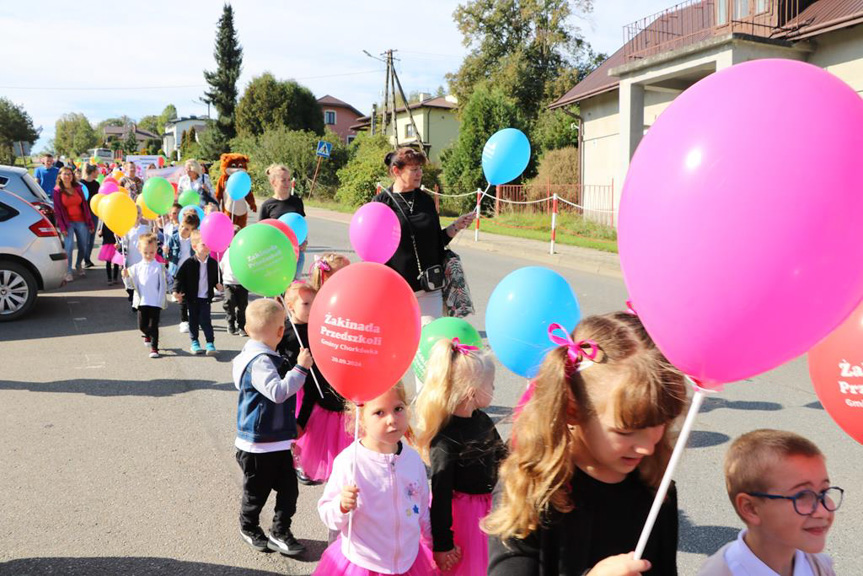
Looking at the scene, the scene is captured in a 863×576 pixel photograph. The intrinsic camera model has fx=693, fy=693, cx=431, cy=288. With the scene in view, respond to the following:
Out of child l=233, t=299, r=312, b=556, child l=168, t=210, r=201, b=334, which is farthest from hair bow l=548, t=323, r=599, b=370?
child l=168, t=210, r=201, b=334

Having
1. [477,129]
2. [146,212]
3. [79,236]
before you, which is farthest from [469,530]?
[477,129]

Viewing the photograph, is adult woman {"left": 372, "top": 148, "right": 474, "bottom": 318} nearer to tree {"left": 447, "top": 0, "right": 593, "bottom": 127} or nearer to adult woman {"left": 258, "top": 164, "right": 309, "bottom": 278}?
adult woman {"left": 258, "top": 164, "right": 309, "bottom": 278}

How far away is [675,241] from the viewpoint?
148 centimetres

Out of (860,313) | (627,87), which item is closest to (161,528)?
(860,313)

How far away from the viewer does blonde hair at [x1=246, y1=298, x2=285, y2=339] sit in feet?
11.4

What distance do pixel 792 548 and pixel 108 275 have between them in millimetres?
12132

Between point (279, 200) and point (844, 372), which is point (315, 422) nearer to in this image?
point (844, 372)

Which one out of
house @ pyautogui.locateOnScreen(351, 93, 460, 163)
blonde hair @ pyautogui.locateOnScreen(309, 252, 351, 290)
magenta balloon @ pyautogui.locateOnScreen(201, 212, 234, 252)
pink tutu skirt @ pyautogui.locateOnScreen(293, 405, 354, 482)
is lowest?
pink tutu skirt @ pyautogui.locateOnScreen(293, 405, 354, 482)

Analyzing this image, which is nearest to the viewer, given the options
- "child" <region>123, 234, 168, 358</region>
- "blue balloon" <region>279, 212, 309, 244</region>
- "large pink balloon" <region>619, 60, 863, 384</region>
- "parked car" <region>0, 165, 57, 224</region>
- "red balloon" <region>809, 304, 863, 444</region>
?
"large pink balloon" <region>619, 60, 863, 384</region>

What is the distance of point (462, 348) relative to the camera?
2.93 m

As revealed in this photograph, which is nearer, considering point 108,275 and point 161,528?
point 161,528

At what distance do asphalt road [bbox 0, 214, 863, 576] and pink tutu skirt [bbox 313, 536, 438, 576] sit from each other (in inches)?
32.6

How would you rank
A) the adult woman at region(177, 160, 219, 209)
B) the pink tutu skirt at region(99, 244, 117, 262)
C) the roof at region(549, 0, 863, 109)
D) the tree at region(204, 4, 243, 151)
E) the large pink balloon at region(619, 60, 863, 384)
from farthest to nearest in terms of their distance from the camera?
1. the tree at region(204, 4, 243, 151)
2. the roof at region(549, 0, 863, 109)
3. the adult woman at region(177, 160, 219, 209)
4. the pink tutu skirt at region(99, 244, 117, 262)
5. the large pink balloon at region(619, 60, 863, 384)

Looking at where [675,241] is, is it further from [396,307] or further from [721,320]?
[396,307]
